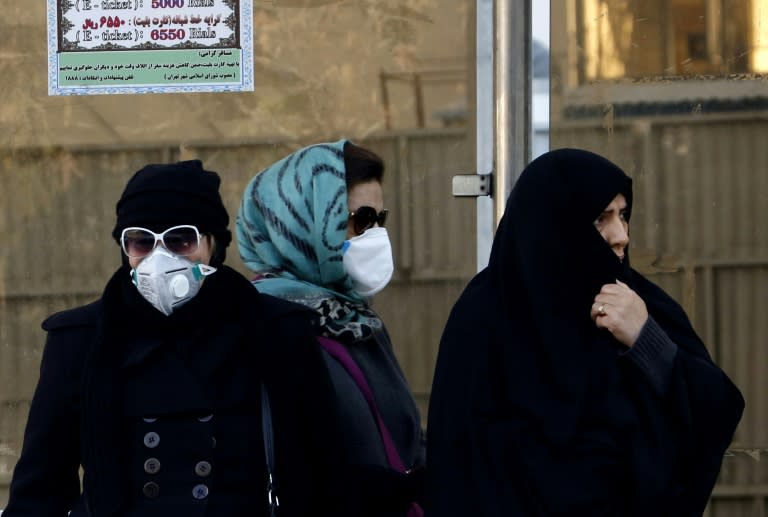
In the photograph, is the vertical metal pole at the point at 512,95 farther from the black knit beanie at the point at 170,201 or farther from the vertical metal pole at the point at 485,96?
the black knit beanie at the point at 170,201

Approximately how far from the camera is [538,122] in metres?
4.27

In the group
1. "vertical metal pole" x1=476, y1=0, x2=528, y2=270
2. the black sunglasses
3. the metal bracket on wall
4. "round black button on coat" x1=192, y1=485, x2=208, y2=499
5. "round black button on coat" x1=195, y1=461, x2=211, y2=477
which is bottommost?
"round black button on coat" x1=192, y1=485, x2=208, y2=499

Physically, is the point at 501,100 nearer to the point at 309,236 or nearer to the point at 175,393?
the point at 309,236

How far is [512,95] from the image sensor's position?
13.9 ft

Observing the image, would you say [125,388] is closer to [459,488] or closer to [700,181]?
[459,488]

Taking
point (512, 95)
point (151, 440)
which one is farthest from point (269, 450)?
point (512, 95)

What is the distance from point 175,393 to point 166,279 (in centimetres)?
24

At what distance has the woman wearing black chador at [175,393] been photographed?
2844mm

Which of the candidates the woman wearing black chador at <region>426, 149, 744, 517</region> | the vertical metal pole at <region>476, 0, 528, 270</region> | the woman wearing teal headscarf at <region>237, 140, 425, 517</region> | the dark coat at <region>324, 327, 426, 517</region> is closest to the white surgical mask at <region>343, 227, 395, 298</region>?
the woman wearing teal headscarf at <region>237, 140, 425, 517</region>

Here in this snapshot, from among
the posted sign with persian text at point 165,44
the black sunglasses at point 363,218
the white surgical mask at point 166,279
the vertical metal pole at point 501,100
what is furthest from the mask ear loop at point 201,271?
the posted sign with persian text at point 165,44

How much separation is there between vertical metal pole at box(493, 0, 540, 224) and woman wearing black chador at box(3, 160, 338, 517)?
1.42 meters

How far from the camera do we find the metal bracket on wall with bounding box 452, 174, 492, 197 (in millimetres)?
4293

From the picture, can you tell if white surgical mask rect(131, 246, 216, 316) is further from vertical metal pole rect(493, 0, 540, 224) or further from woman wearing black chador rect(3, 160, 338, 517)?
vertical metal pole rect(493, 0, 540, 224)

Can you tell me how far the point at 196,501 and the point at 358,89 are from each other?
1931mm
